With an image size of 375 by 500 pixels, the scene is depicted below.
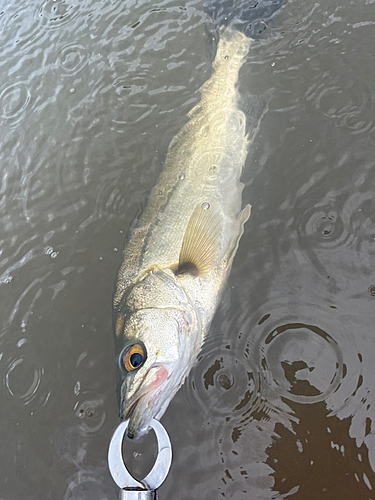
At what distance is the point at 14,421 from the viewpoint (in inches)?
117

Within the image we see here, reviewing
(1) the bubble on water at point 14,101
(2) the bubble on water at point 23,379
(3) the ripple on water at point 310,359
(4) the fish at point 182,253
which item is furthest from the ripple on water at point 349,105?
(2) the bubble on water at point 23,379

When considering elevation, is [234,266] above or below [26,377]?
below

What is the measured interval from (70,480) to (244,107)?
330cm

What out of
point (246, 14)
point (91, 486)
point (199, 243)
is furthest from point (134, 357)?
point (246, 14)

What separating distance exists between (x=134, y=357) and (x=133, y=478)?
0.72 m

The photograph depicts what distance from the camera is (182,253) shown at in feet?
9.18

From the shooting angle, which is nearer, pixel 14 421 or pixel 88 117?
pixel 14 421

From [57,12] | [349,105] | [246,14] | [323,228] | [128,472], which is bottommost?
[323,228]

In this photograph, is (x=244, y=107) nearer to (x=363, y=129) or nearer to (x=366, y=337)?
(x=363, y=129)

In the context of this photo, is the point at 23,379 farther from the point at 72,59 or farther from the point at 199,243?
the point at 72,59

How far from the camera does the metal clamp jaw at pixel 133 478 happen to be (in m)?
1.58

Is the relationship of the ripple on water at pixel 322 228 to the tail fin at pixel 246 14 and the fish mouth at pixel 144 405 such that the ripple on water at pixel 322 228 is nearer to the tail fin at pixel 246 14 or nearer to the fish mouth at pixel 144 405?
the fish mouth at pixel 144 405

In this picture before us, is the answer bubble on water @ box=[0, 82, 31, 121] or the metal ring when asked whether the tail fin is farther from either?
the metal ring

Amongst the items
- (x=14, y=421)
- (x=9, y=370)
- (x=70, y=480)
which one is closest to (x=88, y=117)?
(x=9, y=370)
